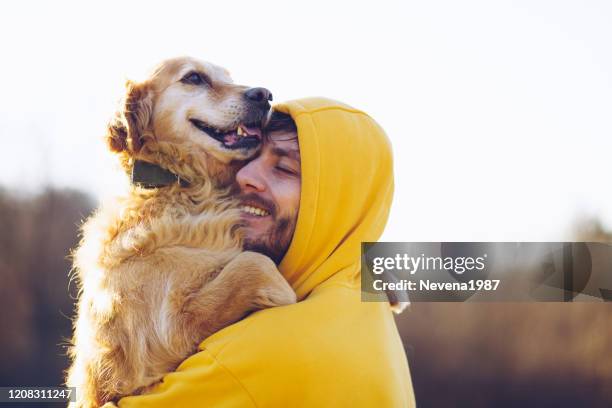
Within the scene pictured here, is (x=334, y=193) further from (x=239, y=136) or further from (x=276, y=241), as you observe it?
(x=239, y=136)

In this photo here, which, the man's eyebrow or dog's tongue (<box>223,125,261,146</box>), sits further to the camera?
dog's tongue (<box>223,125,261,146</box>)

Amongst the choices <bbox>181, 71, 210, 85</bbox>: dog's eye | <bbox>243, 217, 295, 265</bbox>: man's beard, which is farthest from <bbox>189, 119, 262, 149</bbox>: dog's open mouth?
<bbox>243, 217, 295, 265</bbox>: man's beard

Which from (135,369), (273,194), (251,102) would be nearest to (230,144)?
(251,102)

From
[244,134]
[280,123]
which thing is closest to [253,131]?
[244,134]

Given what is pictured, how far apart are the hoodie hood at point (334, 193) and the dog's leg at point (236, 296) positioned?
0.15 metres

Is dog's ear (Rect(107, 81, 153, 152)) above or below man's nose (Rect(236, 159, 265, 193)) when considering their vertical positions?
above

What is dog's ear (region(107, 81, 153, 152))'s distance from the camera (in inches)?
117

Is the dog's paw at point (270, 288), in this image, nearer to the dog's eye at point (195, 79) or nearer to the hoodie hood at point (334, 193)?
the hoodie hood at point (334, 193)

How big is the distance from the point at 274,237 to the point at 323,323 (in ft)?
→ 1.74

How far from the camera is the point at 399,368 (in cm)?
244

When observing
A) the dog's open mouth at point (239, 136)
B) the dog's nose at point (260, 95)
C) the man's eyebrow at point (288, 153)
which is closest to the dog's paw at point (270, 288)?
the man's eyebrow at point (288, 153)

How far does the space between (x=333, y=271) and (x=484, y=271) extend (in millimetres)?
1873

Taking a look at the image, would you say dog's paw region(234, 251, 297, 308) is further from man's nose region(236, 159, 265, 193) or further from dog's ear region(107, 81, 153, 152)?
dog's ear region(107, 81, 153, 152)

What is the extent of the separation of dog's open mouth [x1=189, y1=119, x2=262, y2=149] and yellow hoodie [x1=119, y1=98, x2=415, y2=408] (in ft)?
0.84
